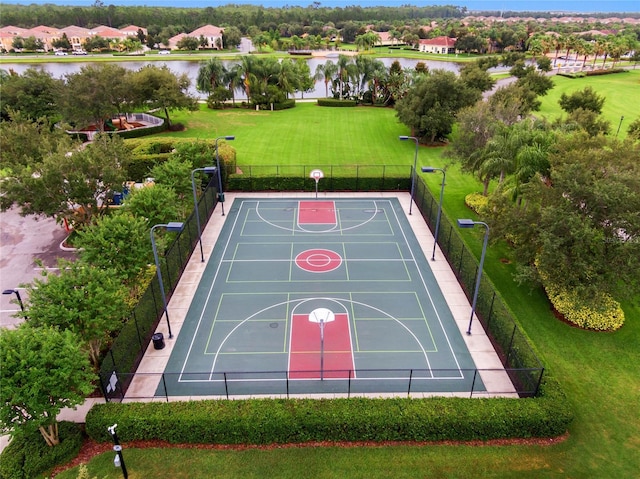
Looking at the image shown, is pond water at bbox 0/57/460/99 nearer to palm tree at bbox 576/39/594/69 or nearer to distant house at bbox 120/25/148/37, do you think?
palm tree at bbox 576/39/594/69

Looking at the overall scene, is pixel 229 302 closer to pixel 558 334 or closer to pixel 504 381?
pixel 504 381

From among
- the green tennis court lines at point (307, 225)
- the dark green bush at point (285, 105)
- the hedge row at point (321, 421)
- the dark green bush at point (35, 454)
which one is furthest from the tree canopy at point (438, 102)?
the dark green bush at point (35, 454)

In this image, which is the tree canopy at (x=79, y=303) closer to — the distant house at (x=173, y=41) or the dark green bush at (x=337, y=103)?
the dark green bush at (x=337, y=103)

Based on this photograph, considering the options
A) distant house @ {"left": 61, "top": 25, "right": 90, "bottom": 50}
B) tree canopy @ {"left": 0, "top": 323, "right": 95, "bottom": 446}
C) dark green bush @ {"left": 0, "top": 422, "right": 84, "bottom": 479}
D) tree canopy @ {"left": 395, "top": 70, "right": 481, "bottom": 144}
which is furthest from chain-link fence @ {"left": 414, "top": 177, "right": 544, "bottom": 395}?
distant house @ {"left": 61, "top": 25, "right": 90, "bottom": 50}

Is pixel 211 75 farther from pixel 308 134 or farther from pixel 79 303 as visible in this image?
pixel 79 303

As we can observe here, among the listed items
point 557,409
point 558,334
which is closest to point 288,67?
point 558,334

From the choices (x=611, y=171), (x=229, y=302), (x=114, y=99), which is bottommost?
(x=229, y=302)

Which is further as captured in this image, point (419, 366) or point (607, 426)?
point (419, 366)
